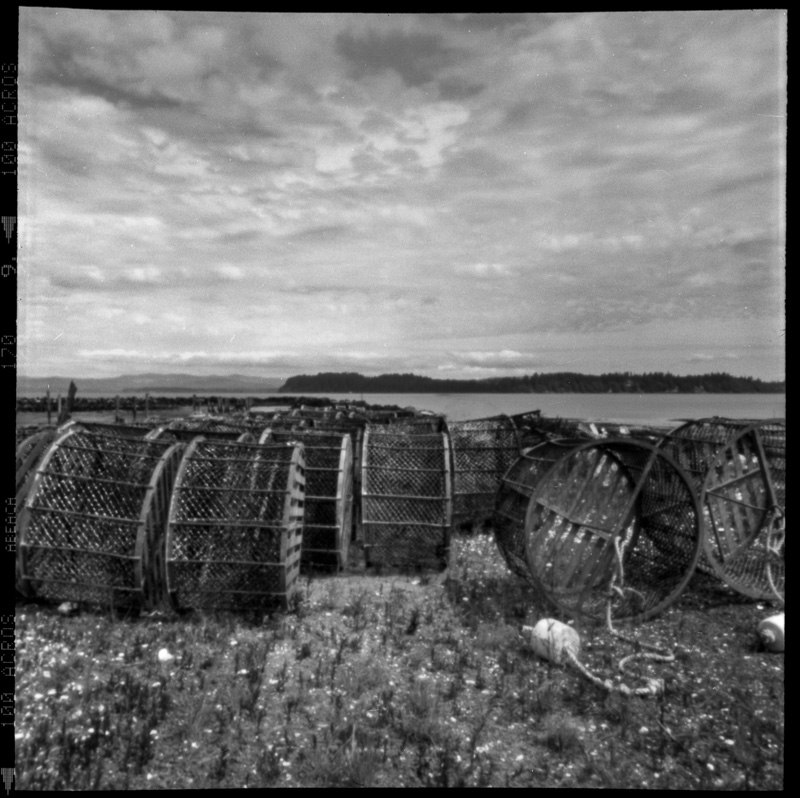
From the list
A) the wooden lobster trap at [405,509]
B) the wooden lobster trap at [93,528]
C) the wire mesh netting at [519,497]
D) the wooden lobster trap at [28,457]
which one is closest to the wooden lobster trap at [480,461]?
the wooden lobster trap at [405,509]

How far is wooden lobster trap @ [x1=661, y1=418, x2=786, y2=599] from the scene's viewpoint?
7.16 m

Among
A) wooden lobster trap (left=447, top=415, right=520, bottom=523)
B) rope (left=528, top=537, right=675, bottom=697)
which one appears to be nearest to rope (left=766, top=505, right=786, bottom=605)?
rope (left=528, top=537, right=675, bottom=697)

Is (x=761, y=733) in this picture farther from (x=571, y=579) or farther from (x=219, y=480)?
(x=219, y=480)

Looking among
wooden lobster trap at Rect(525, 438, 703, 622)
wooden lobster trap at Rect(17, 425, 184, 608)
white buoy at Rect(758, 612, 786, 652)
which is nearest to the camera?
white buoy at Rect(758, 612, 786, 652)

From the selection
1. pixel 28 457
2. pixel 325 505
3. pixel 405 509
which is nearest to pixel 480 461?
pixel 405 509

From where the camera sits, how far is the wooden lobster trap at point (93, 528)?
6.06 meters

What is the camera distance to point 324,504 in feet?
26.0

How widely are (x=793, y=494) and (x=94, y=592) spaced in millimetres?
5721

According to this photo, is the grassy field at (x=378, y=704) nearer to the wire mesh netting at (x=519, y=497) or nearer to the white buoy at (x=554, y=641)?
the white buoy at (x=554, y=641)

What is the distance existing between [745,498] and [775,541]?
0.68m

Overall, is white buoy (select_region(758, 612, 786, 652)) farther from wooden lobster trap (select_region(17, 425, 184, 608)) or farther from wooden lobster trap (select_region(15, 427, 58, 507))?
wooden lobster trap (select_region(15, 427, 58, 507))

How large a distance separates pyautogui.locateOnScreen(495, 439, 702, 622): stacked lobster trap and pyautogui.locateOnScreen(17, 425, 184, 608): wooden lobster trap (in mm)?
3598

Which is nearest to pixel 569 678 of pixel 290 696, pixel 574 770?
pixel 574 770

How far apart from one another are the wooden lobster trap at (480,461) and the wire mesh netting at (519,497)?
2.62 m
